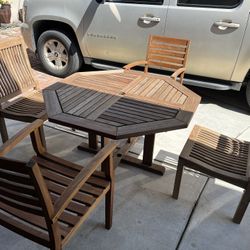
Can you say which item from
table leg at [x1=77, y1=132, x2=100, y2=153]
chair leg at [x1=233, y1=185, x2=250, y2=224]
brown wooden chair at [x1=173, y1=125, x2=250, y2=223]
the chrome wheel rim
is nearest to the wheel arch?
the chrome wheel rim

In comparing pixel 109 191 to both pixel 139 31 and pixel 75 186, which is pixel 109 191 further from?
pixel 139 31

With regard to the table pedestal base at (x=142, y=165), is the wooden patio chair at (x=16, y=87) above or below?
above

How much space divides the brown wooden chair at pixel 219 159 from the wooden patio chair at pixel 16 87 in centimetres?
123

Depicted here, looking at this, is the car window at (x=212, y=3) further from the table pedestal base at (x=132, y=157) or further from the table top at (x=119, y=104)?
the table pedestal base at (x=132, y=157)

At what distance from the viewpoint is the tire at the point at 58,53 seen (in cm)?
404

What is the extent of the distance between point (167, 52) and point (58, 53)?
1.91 meters

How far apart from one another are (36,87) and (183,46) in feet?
5.31

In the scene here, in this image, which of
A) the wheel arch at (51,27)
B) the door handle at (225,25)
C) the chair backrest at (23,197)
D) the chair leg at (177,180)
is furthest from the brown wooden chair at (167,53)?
the chair backrest at (23,197)

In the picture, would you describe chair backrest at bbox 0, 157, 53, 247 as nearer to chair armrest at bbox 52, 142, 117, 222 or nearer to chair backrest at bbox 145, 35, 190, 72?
chair armrest at bbox 52, 142, 117, 222

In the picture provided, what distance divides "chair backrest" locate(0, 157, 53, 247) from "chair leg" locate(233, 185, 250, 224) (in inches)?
50.7

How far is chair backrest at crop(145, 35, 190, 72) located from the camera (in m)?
2.96

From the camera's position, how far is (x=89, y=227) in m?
1.90

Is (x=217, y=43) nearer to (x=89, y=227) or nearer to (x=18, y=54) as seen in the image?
(x=18, y=54)

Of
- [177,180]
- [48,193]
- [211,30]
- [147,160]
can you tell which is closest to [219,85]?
[211,30]
